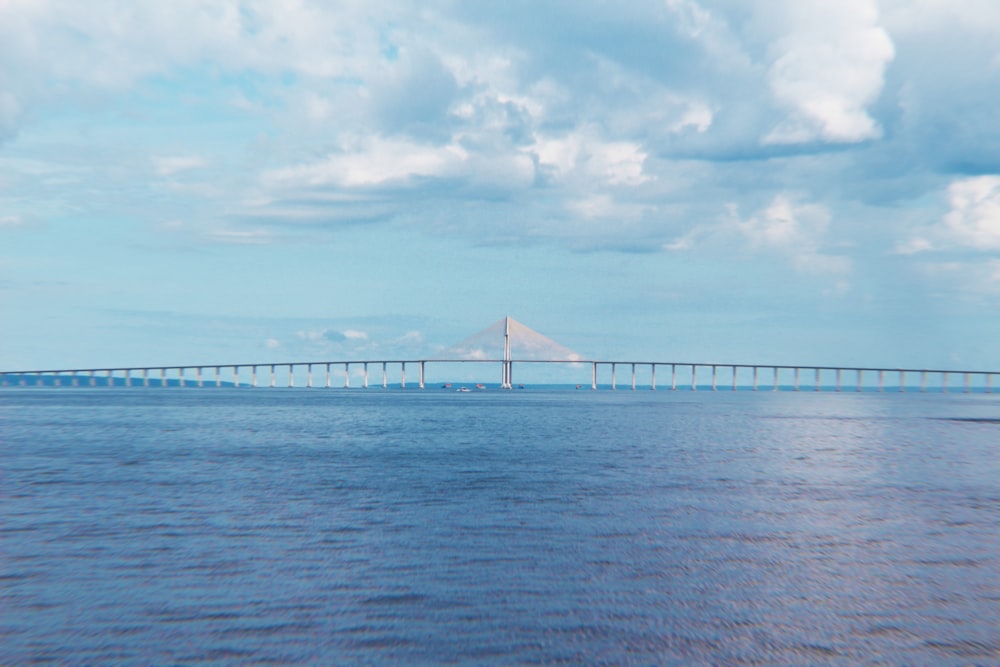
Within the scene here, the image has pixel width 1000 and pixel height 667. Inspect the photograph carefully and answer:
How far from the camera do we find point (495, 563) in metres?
19.3

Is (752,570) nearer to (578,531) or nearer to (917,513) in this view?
(578,531)

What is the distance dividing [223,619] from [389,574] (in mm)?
4029

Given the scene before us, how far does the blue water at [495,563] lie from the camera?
45.0ft

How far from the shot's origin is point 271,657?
12836mm

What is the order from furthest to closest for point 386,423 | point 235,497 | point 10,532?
point 386,423, point 235,497, point 10,532

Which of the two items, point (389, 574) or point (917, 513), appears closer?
point (389, 574)

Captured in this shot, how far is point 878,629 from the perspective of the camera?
1476 centimetres

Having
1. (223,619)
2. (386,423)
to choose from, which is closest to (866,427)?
(386,423)

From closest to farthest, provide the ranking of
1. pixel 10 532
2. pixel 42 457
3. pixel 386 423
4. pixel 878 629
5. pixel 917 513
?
pixel 878 629
pixel 10 532
pixel 917 513
pixel 42 457
pixel 386 423

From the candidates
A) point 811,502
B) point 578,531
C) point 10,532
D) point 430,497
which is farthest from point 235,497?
point 811,502

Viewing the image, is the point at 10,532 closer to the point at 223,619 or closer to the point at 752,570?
the point at 223,619

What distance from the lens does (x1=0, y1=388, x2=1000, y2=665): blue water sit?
45.0 feet

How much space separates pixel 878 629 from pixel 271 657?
29.5 feet

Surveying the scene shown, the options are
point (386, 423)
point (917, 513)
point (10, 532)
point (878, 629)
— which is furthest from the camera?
point (386, 423)
